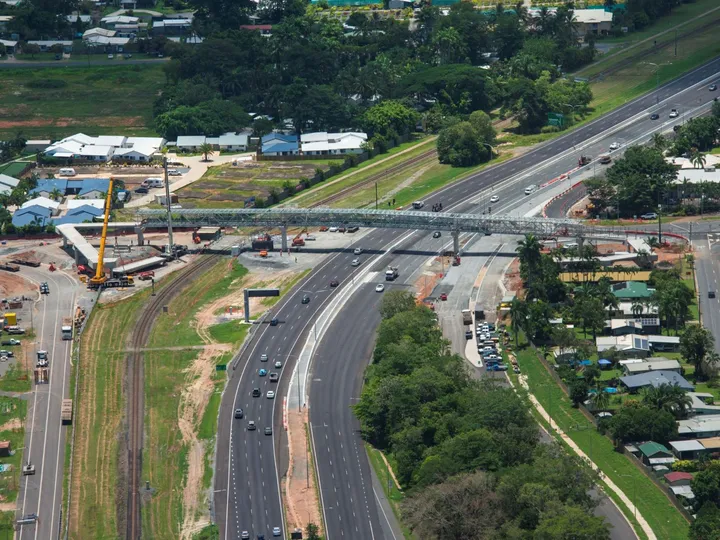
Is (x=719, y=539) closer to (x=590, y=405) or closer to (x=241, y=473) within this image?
(x=590, y=405)

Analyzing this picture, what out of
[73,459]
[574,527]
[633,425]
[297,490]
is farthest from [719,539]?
[73,459]

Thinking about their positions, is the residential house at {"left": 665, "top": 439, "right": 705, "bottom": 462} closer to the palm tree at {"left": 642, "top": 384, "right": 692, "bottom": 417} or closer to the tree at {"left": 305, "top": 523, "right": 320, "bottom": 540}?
the palm tree at {"left": 642, "top": 384, "right": 692, "bottom": 417}

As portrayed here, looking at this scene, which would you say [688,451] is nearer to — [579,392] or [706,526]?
[579,392]

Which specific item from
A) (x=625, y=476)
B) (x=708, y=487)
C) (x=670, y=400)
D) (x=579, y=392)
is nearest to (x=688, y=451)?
(x=625, y=476)

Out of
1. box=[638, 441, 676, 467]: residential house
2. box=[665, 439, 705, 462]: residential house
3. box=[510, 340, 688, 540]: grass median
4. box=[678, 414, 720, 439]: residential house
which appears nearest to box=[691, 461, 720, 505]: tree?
box=[510, 340, 688, 540]: grass median

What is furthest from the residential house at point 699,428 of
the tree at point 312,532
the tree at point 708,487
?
the tree at point 312,532
